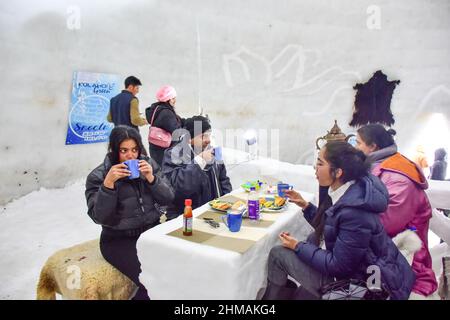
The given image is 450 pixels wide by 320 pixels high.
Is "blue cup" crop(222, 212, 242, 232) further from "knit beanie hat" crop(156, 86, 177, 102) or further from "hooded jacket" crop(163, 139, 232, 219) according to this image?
"knit beanie hat" crop(156, 86, 177, 102)

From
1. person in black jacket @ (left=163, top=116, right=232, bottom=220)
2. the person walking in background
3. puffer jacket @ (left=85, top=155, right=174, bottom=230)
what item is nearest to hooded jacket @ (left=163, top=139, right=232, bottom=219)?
person in black jacket @ (left=163, top=116, right=232, bottom=220)

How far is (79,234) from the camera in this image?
10.8 ft

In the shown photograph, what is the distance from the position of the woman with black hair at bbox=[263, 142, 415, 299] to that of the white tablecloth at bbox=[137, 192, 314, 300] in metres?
0.13

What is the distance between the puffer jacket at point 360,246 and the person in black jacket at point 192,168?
102 cm

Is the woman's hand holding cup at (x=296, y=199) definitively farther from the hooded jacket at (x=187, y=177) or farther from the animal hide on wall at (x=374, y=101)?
the animal hide on wall at (x=374, y=101)

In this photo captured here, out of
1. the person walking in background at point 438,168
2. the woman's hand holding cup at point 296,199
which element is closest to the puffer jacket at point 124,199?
the woman's hand holding cup at point 296,199

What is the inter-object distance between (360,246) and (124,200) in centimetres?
133

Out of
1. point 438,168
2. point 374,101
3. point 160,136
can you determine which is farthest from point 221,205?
point 374,101

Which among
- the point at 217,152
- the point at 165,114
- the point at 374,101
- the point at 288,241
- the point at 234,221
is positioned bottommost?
the point at 288,241

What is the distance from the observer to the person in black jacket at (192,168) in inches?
A: 93.2

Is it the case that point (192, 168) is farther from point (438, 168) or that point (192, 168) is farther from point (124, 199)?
point (438, 168)

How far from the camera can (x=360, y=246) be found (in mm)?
1462

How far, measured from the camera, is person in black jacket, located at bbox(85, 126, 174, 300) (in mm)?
1862
